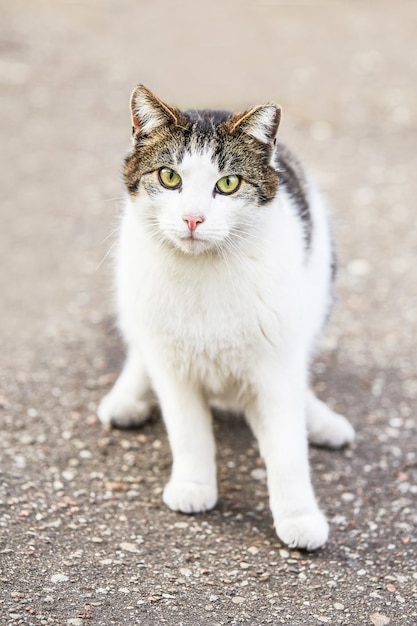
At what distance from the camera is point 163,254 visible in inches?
127

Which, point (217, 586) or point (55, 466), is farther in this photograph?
point (55, 466)

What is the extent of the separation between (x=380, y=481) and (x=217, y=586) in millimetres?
1062

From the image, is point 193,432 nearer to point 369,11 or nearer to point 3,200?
point 3,200

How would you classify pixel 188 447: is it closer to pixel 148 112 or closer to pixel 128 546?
pixel 128 546

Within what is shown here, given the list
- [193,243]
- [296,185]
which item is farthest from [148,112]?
[296,185]

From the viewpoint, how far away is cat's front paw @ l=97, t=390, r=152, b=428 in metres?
4.11

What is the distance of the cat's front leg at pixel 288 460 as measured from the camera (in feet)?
11.0

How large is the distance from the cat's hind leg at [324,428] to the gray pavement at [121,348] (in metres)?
0.07

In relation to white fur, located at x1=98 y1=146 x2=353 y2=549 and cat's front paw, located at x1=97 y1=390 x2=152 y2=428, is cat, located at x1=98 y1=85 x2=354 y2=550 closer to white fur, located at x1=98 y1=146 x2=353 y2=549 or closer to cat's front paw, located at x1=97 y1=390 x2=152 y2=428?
white fur, located at x1=98 y1=146 x2=353 y2=549

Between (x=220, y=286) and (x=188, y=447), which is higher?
(x=220, y=286)

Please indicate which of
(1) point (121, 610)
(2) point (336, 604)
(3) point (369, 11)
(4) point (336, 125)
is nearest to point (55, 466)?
(1) point (121, 610)

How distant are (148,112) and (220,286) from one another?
677mm

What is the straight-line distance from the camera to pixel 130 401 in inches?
163

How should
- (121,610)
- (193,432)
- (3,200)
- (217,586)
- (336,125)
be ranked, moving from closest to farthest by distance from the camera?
(121,610) < (217,586) < (193,432) < (3,200) < (336,125)
